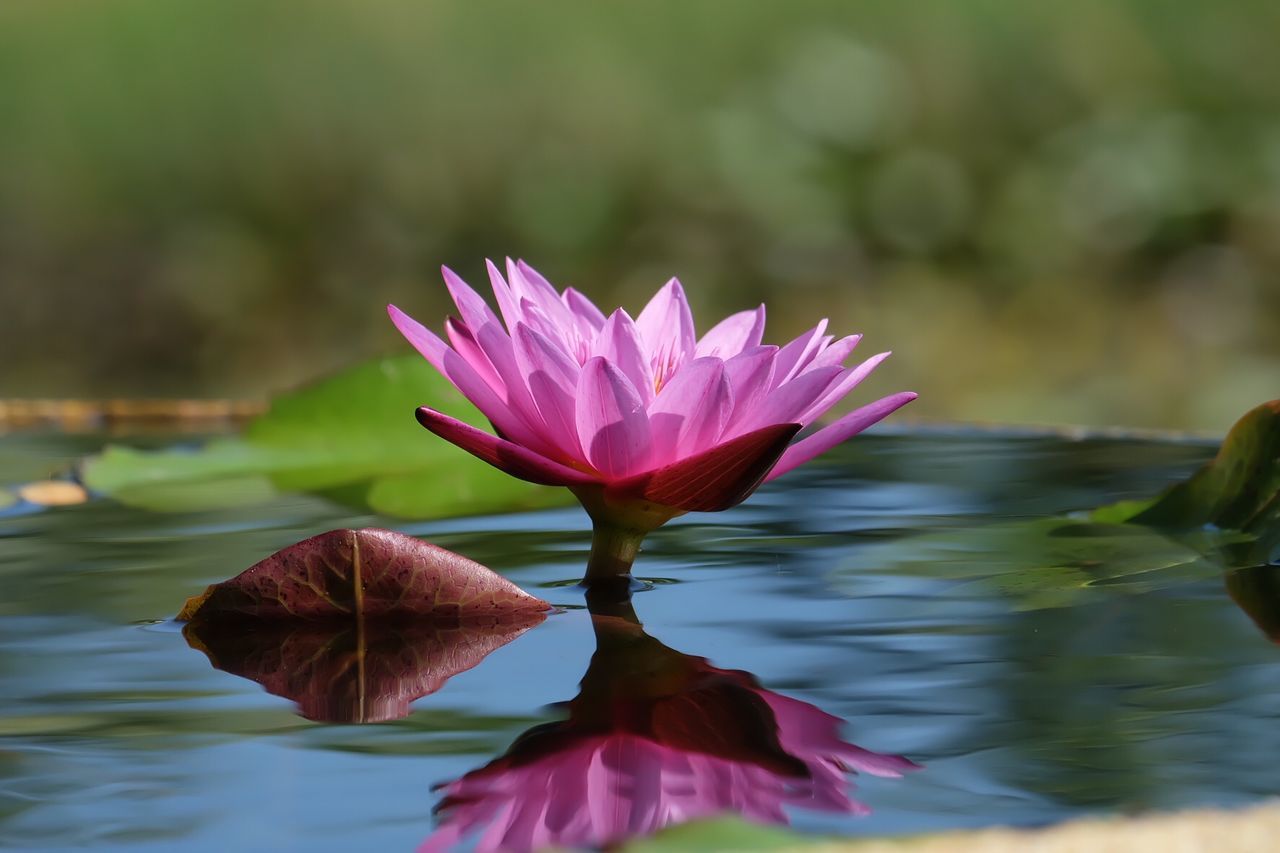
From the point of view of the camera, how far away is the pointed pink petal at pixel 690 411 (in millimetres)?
593

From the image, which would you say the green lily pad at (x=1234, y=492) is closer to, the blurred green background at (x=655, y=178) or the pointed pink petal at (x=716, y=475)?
the pointed pink petal at (x=716, y=475)

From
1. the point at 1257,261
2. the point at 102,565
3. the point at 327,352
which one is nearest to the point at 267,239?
the point at 327,352

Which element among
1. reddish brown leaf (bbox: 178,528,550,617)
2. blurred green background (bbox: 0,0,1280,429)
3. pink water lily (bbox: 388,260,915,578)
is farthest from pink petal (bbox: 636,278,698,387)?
blurred green background (bbox: 0,0,1280,429)

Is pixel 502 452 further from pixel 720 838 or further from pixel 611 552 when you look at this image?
pixel 720 838

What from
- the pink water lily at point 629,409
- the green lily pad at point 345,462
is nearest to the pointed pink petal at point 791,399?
the pink water lily at point 629,409

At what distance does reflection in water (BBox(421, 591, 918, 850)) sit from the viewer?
424 millimetres

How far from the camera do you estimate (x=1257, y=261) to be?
3.02 m

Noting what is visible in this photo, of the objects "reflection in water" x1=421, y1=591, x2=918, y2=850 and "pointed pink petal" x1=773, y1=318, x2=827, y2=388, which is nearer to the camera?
"reflection in water" x1=421, y1=591, x2=918, y2=850

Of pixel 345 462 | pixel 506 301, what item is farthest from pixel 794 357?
pixel 345 462

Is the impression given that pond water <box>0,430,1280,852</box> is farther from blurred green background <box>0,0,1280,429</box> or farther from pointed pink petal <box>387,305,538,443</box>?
blurred green background <box>0,0,1280,429</box>

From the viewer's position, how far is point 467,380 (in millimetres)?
637

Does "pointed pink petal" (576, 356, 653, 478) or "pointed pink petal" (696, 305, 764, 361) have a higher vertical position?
"pointed pink petal" (696, 305, 764, 361)

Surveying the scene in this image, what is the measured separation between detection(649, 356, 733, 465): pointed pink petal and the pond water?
0.26 feet

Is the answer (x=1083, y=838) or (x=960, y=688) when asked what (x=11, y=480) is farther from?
(x=1083, y=838)
